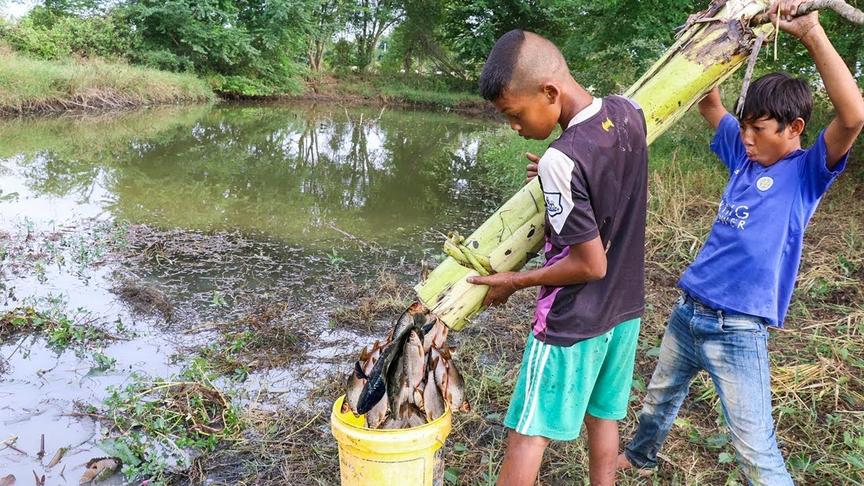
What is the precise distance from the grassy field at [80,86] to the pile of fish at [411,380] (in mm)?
14836

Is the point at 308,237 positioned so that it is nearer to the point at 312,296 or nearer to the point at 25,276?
Result: the point at 312,296

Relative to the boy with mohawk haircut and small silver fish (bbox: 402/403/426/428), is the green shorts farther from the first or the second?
small silver fish (bbox: 402/403/426/428)

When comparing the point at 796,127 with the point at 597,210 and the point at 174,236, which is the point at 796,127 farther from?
the point at 174,236

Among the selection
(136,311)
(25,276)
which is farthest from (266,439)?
(25,276)

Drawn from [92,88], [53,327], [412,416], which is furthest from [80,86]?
[412,416]

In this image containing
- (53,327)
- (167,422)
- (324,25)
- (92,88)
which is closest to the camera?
(167,422)

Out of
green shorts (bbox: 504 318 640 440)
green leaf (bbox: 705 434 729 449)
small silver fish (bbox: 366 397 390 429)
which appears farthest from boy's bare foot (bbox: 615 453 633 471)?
small silver fish (bbox: 366 397 390 429)

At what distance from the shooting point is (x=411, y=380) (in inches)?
81.7

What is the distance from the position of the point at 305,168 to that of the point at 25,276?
6.10 meters

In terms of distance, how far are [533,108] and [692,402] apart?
82.9 inches

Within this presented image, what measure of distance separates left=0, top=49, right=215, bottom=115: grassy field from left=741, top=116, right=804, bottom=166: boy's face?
1551 centimetres

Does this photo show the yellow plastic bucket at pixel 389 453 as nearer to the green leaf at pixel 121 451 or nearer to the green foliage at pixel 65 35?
the green leaf at pixel 121 451

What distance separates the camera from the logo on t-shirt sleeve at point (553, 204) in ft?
5.43

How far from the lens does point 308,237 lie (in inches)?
243
